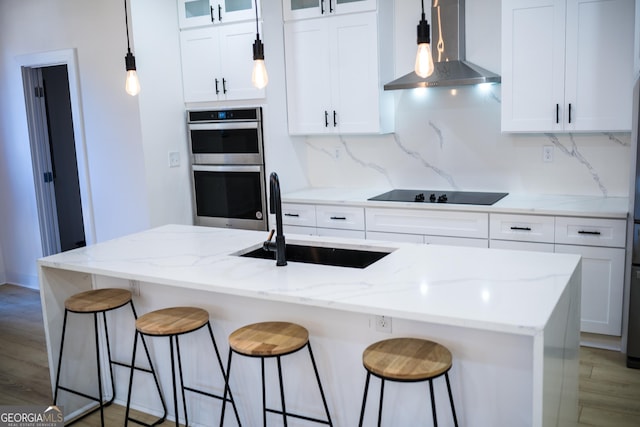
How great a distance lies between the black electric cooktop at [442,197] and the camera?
4.04 m

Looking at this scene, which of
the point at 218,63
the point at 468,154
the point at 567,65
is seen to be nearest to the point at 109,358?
the point at 218,63

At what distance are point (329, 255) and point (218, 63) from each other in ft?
8.09

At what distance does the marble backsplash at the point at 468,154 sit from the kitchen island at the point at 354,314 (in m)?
1.78

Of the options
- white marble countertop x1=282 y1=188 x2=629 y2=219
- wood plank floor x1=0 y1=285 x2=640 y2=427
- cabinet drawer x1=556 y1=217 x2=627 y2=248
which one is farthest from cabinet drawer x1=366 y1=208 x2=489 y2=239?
wood plank floor x1=0 y1=285 x2=640 y2=427

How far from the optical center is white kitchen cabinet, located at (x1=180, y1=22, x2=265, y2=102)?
457 centimetres

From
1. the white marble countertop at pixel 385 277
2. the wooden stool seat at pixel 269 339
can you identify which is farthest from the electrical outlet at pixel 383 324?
the wooden stool seat at pixel 269 339

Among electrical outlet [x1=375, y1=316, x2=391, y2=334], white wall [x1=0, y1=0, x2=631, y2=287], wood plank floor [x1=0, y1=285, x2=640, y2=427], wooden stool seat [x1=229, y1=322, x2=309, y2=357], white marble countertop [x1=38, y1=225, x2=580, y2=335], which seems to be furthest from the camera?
white wall [x1=0, y1=0, x2=631, y2=287]

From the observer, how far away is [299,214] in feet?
A: 15.0

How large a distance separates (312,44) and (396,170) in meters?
1.20

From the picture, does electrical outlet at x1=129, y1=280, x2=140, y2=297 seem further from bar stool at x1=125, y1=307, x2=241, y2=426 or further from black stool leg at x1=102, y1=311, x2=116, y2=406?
bar stool at x1=125, y1=307, x2=241, y2=426

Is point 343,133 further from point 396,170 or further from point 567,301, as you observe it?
point 567,301

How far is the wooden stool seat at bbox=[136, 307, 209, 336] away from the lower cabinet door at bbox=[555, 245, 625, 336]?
2.27 meters

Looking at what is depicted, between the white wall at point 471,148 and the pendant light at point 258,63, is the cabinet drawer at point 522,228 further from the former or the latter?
the pendant light at point 258,63

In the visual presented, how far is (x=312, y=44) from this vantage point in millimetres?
4512
